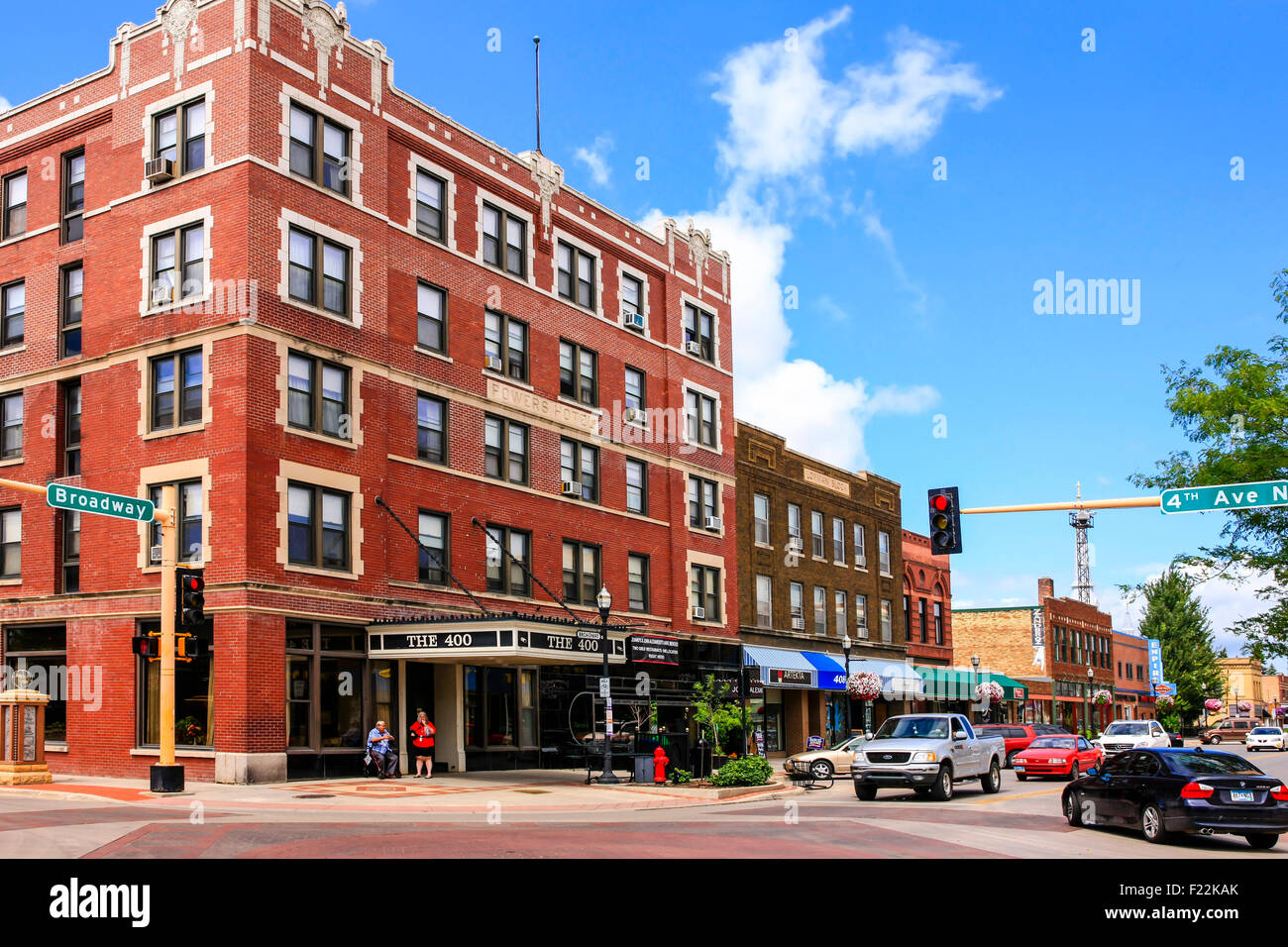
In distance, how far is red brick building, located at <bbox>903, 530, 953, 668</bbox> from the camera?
6462cm

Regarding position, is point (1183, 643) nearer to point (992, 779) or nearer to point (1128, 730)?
point (1128, 730)

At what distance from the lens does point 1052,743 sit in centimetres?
3934

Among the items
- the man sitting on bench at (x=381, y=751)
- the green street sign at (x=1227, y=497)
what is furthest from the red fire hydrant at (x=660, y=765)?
the green street sign at (x=1227, y=497)

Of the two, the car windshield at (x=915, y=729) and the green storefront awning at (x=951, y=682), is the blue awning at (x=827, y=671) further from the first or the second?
the car windshield at (x=915, y=729)

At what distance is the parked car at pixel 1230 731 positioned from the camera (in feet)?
247

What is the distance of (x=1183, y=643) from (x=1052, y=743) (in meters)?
67.5

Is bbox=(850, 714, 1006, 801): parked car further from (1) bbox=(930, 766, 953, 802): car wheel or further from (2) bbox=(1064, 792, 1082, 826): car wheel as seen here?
(2) bbox=(1064, 792, 1082, 826): car wheel

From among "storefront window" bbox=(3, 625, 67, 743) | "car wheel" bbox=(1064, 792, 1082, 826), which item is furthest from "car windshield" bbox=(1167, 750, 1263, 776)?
"storefront window" bbox=(3, 625, 67, 743)

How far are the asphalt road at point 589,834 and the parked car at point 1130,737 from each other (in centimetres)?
1865

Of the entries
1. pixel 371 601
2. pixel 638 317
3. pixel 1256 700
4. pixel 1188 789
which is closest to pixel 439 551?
pixel 371 601

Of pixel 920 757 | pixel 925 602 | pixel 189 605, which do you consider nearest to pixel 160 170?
pixel 189 605

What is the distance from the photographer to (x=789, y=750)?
5338cm

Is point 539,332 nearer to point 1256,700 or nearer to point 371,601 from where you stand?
point 371,601

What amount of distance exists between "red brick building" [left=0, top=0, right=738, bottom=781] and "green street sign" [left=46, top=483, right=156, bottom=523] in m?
4.38
